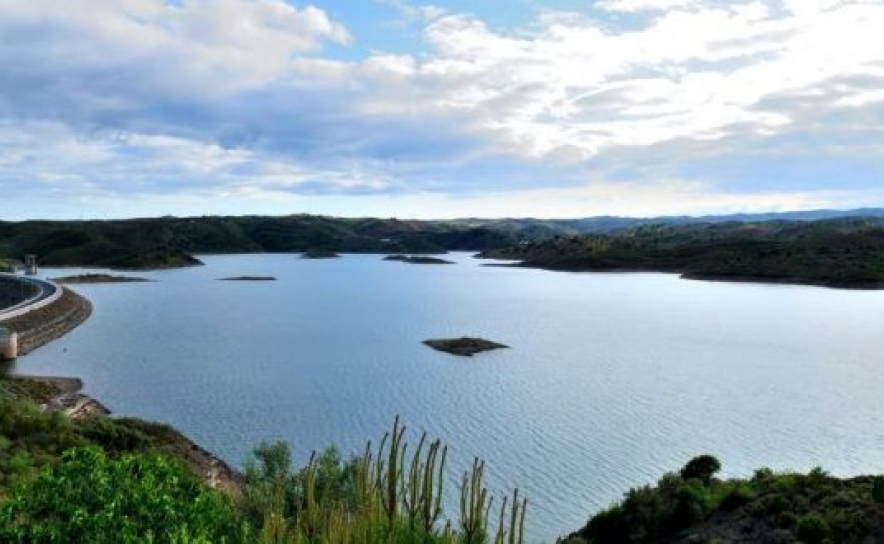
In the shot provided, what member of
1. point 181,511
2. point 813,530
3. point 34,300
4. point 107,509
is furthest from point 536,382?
point 34,300

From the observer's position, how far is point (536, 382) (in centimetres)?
8238

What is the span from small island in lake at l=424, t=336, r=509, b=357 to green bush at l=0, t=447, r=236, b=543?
84444mm

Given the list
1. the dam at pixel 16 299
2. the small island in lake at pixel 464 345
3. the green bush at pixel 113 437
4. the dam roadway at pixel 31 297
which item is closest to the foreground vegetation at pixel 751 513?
the green bush at pixel 113 437

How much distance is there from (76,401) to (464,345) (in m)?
53.2

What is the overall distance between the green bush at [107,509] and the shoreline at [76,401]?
14.9 metres

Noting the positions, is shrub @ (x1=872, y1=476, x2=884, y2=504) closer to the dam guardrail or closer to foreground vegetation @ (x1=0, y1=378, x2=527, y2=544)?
foreground vegetation @ (x1=0, y1=378, x2=527, y2=544)

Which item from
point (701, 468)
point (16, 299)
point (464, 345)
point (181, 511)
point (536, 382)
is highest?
point (181, 511)

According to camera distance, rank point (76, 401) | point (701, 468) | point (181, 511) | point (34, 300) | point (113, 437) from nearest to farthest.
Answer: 1. point (181, 511)
2. point (113, 437)
3. point (701, 468)
4. point (76, 401)
5. point (34, 300)

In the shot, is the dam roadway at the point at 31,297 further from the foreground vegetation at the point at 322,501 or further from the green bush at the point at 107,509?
the green bush at the point at 107,509

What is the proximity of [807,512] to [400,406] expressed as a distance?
42112mm

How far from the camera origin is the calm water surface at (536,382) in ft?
178

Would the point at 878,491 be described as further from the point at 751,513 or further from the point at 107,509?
the point at 107,509

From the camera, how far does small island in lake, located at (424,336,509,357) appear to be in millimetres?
102438

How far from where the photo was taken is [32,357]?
317 ft
